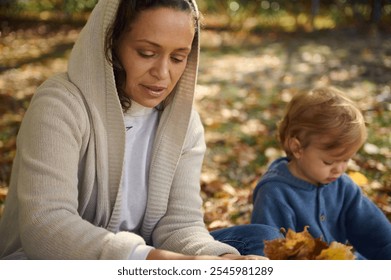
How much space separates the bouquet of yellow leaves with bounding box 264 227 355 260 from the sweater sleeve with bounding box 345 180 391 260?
650 mm

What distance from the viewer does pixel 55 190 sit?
5.74 ft

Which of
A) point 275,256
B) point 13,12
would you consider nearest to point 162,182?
point 275,256

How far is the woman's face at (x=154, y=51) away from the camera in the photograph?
72.7 inches

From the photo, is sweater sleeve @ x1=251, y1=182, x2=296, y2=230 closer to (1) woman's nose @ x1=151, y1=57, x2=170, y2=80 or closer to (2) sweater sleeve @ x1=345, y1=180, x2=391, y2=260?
(2) sweater sleeve @ x1=345, y1=180, x2=391, y2=260

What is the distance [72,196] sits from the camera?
5.88ft

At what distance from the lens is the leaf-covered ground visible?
137 inches

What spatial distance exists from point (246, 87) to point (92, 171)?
378 centimetres

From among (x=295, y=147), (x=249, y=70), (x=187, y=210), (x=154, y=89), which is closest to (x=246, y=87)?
(x=249, y=70)

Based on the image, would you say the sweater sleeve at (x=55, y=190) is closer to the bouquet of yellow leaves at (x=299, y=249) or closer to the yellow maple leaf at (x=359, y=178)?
the bouquet of yellow leaves at (x=299, y=249)

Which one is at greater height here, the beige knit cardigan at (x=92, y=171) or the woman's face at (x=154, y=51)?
the woman's face at (x=154, y=51)

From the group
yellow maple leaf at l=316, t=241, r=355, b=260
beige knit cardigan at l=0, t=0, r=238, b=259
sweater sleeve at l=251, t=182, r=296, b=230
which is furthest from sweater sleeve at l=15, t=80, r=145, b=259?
sweater sleeve at l=251, t=182, r=296, b=230

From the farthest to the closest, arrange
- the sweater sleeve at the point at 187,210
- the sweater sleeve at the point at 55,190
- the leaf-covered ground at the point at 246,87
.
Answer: the leaf-covered ground at the point at 246,87 → the sweater sleeve at the point at 187,210 → the sweater sleeve at the point at 55,190

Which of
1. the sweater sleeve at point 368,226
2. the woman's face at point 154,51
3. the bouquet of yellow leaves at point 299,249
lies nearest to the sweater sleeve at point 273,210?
the sweater sleeve at point 368,226

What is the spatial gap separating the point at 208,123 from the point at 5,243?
102 inches
